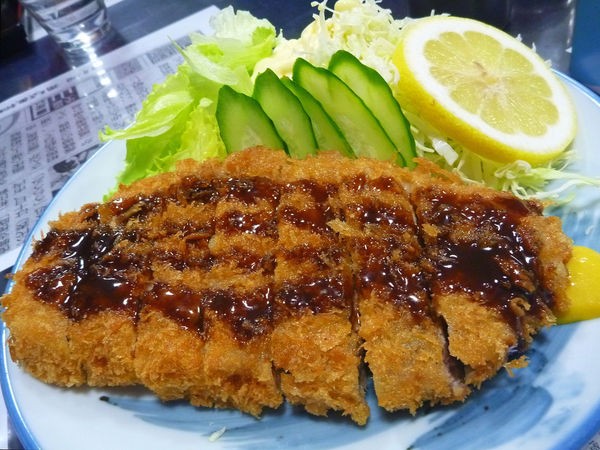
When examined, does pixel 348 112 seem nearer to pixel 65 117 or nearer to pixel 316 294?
pixel 316 294

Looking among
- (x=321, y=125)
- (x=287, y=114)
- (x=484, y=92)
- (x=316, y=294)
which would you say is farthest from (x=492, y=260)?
(x=287, y=114)

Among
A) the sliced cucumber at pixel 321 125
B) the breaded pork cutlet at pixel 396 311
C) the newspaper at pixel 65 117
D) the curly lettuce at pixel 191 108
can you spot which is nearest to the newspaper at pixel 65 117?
the newspaper at pixel 65 117

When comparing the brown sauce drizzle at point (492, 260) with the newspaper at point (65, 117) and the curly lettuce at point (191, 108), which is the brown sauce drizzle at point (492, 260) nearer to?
the curly lettuce at point (191, 108)

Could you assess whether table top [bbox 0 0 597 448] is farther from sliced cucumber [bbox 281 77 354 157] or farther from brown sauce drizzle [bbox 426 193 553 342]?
brown sauce drizzle [bbox 426 193 553 342]

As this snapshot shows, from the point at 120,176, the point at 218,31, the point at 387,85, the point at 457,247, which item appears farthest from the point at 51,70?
the point at 457,247

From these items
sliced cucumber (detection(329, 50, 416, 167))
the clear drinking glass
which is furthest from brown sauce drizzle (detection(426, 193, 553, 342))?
the clear drinking glass

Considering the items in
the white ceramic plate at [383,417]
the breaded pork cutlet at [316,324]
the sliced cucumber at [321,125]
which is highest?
the sliced cucumber at [321,125]
